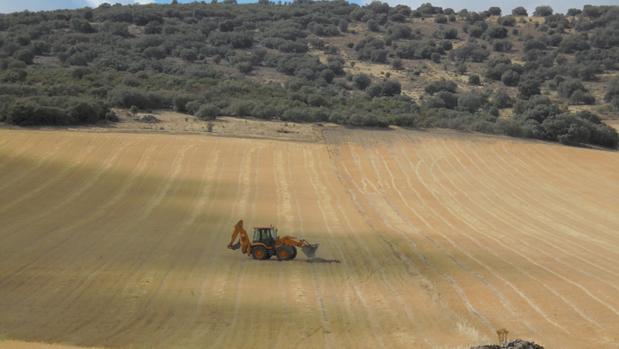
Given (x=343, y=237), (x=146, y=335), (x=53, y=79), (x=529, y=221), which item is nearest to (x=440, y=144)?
(x=529, y=221)

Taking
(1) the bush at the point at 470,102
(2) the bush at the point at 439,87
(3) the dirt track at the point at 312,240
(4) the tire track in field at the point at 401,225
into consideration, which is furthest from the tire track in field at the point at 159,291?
(2) the bush at the point at 439,87

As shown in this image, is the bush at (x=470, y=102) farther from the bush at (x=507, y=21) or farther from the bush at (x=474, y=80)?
the bush at (x=507, y=21)

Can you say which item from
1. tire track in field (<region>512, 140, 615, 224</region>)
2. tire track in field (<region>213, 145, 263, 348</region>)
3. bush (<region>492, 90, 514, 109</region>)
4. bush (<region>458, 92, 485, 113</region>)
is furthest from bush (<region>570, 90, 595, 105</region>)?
tire track in field (<region>213, 145, 263, 348</region>)

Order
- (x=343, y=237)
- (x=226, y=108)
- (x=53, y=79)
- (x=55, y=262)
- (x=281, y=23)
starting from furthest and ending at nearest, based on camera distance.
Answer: (x=281, y=23) → (x=53, y=79) → (x=226, y=108) → (x=343, y=237) → (x=55, y=262)

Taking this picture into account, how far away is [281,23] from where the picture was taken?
10444 cm

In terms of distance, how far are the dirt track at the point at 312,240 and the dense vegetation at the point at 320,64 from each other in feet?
17.8

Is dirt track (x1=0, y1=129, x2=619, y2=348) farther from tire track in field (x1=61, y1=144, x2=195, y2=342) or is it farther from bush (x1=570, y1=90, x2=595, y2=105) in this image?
bush (x1=570, y1=90, x2=595, y2=105)

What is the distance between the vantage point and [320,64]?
81.6 m

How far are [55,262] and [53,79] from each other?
40441 millimetres

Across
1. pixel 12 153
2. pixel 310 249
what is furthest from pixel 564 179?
pixel 12 153

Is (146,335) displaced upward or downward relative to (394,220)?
upward

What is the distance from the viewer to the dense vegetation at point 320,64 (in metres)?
52.4

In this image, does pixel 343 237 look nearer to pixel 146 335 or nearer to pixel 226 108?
pixel 146 335

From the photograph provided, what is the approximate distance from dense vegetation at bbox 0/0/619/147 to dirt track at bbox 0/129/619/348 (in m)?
5.43
